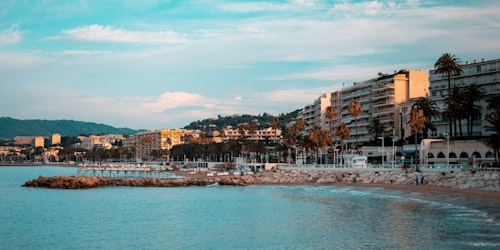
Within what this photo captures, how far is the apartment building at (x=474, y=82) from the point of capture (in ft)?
295

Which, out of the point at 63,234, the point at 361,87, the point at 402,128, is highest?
the point at 361,87

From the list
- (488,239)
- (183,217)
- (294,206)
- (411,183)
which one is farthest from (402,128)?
(488,239)

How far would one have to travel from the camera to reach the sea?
31.3 metres

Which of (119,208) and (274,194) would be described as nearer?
(119,208)

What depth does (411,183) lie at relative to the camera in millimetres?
62594

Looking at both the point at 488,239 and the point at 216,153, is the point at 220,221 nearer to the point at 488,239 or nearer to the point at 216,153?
the point at 488,239

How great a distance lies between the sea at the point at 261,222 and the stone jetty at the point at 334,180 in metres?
4.38

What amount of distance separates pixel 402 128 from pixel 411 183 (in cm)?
4627

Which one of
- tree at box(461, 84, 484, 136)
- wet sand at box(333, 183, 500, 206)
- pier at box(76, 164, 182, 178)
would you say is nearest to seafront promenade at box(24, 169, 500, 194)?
wet sand at box(333, 183, 500, 206)

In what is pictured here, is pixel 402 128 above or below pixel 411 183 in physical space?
above

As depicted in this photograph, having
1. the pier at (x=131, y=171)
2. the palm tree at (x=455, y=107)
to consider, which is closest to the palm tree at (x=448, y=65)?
the palm tree at (x=455, y=107)

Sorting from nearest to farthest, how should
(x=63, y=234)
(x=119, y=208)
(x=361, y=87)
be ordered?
(x=63, y=234), (x=119, y=208), (x=361, y=87)

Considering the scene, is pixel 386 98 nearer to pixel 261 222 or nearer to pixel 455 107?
pixel 455 107

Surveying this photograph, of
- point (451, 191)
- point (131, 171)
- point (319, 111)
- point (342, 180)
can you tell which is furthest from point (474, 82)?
point (131, 171)
